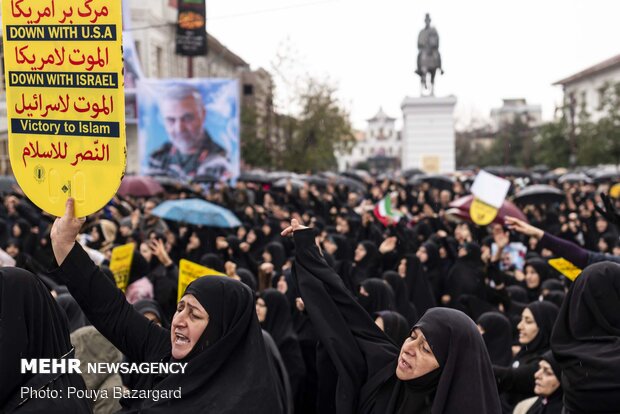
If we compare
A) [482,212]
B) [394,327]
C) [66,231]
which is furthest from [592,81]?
[66,231]

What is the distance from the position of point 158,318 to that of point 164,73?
32.0 meters

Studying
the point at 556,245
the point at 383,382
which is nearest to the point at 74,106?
the point at 383,382

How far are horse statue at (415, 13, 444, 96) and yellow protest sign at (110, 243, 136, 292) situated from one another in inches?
856

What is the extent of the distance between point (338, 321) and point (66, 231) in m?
1.08

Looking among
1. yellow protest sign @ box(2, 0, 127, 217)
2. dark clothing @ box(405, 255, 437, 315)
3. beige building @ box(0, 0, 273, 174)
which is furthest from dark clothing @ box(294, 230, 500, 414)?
beige building @ box(0, 0, 273, 174)

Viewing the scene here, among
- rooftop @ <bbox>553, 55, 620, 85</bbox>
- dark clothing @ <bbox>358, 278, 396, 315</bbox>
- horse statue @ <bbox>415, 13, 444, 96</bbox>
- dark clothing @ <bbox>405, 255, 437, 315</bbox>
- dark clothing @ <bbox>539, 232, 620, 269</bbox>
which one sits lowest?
dark clothing @ <bbox>405, 255, 437, 315</bbox>

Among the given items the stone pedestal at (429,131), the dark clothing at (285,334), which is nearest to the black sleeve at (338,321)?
the dark clothing at (285,334)

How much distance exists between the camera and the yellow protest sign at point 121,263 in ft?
18.6

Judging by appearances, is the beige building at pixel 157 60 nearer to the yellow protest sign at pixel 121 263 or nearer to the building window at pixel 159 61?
the building window at pixel 159 61

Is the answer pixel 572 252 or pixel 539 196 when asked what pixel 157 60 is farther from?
pixel 572 252

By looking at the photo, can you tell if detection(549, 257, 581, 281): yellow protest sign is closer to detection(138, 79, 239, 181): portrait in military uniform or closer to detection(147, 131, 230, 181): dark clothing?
detection(138, 79, 239, 181): portrait in military uniform

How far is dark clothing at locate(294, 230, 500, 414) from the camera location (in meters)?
2.58

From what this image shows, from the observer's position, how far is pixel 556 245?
14.8 ft

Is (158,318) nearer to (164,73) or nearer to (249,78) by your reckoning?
(164,73)
